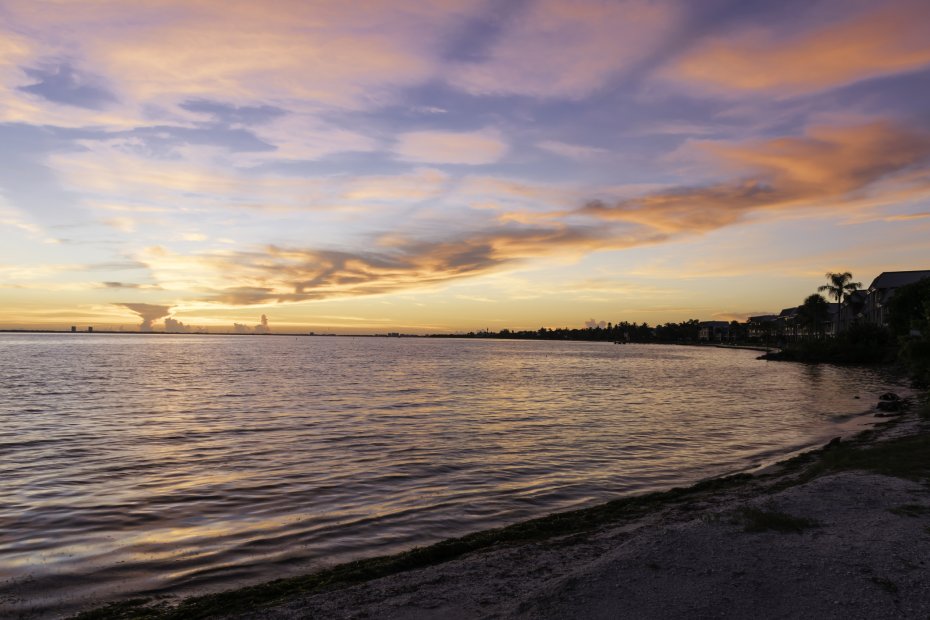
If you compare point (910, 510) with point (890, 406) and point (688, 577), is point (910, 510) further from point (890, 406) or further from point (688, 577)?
point (890, 406)

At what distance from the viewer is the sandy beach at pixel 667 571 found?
8711 mm

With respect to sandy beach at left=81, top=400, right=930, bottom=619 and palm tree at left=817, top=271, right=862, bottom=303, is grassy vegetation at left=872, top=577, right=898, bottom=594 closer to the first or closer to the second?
sandy beach at left=81, top=400, right=930, bottom=619

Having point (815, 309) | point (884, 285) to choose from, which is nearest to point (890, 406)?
point (884, 285)

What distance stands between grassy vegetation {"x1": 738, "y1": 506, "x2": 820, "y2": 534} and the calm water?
19.7 feet

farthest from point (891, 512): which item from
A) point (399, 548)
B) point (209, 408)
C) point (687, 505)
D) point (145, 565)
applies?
point (209, 408)

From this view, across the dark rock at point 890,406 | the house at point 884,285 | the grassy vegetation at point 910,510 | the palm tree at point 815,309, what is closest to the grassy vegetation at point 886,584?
the grassy vegetation at point 910,510

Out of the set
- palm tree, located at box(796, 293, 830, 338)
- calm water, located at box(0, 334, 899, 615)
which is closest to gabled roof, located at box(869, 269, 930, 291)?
palm tree, located at box(796, 293, 830, 338)

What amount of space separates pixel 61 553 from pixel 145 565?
2417 millimetres

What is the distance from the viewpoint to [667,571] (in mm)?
9875

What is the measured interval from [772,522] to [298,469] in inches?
670

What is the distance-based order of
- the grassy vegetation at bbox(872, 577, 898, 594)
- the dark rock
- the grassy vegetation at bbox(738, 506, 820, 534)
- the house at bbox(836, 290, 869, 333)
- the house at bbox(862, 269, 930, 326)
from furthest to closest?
the house at bbox(836, 290, 869, 333) < the house at bbox(862, 269, 930, 326) < the dark rock < the grassy vegetation at bbox(738, 506, 820, 534) < the grassy vegetation at bbox(872, 577, 898, 594)

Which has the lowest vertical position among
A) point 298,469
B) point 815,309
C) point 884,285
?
point 298,469

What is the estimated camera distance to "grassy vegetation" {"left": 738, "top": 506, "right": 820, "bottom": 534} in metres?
12.0

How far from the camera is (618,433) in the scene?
106 feet
